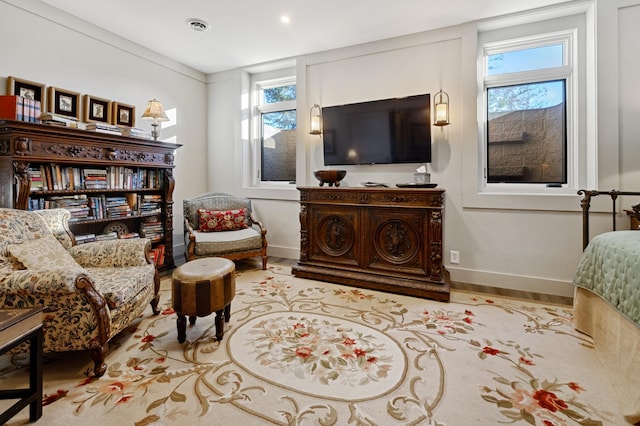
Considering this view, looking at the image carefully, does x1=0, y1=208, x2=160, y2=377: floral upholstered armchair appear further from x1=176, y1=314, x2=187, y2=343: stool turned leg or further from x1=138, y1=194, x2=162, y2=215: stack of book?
x1=138, y1=194, x2=162, y2=215: stack of book

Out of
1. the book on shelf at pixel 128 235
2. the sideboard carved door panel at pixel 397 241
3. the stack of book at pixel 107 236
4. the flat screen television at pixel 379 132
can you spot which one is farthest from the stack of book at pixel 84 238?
the sideboard carved door panel at pixel 397 241

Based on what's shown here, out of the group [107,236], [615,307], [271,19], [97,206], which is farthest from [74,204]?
[615,307]

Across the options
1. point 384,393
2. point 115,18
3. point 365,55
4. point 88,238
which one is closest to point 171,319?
point 88,238

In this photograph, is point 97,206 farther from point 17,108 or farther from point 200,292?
point 200,292

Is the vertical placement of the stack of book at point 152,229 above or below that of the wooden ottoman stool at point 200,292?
above

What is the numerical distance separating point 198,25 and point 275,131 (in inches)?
66.0

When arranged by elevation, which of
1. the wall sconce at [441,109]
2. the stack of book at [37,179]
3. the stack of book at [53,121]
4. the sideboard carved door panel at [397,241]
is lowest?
the sideboard carved door panel at [397,241]

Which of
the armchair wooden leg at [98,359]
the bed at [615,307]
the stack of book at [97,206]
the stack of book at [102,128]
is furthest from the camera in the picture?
the stack of book at [97,206]

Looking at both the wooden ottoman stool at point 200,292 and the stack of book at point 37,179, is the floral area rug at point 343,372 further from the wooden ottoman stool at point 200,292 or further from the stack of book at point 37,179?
the stack of book at point 37,179

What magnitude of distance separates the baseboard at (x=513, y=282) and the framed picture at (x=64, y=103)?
14.1 feet

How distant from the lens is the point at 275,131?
15.5 ft

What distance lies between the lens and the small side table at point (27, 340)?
1320 mm

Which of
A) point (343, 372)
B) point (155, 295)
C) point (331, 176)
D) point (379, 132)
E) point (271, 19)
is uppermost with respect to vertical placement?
point (271, 19)

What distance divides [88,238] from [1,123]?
118 cm
